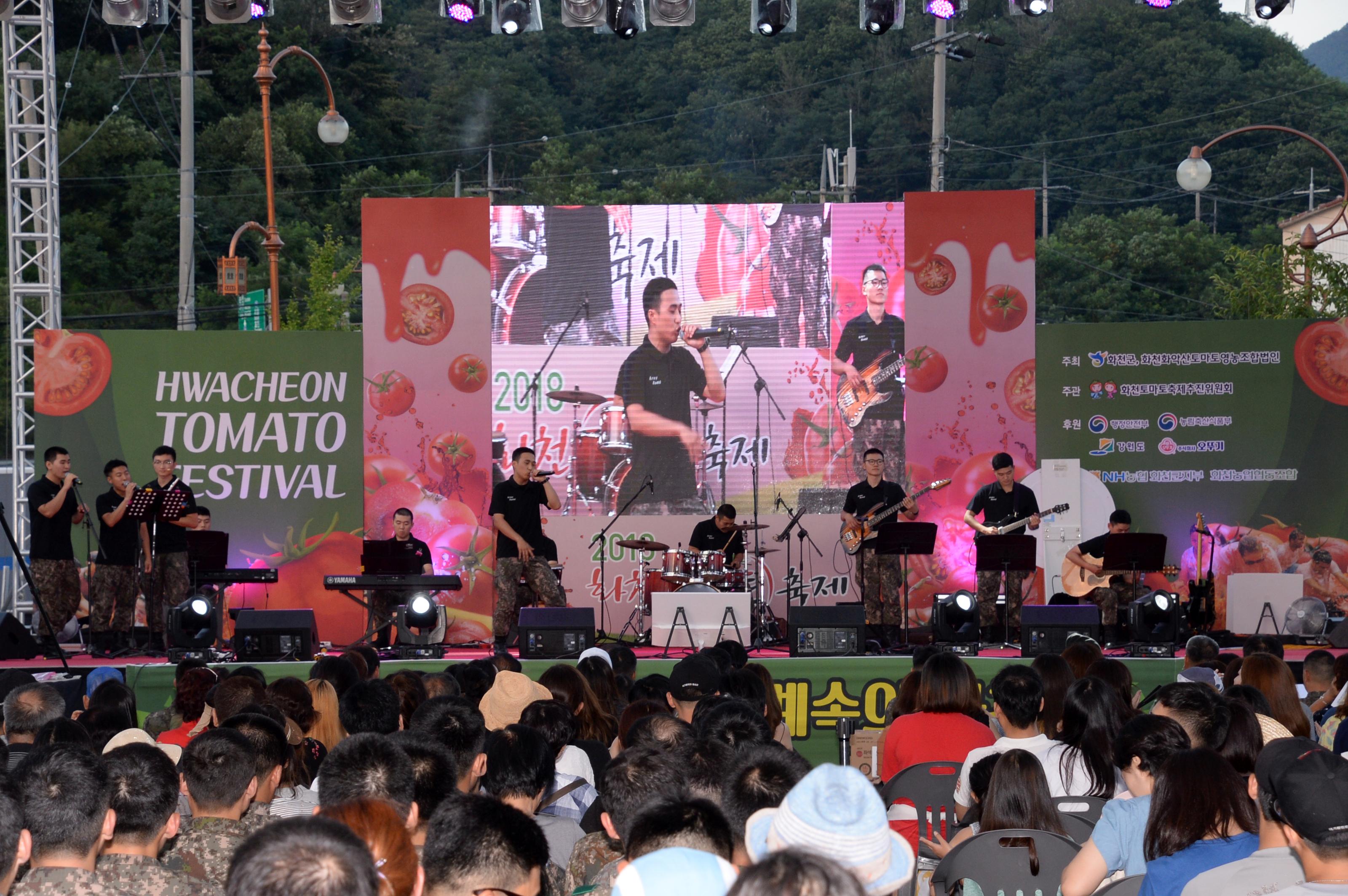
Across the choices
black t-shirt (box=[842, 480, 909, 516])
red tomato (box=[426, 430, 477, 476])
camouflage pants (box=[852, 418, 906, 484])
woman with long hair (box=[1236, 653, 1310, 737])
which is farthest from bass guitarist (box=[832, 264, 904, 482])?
woman with long hair (box=[1236, 653, 1310, 737])

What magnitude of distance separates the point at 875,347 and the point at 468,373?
390cm

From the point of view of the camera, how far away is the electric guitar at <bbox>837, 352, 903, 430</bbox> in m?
13.7

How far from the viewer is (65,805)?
127 inches

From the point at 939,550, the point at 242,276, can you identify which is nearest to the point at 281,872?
the point at 939,550

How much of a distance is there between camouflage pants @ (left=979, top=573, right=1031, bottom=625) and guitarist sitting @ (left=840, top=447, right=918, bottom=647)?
2.29 ft

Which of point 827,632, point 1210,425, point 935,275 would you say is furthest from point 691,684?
A: point 1210,425

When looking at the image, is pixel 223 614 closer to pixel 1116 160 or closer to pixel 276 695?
pixel 276 695

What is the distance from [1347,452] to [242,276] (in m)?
17.7

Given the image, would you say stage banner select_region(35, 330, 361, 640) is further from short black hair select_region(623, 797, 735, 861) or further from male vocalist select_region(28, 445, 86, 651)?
short black hair select_region(623, 797, 735, 861)

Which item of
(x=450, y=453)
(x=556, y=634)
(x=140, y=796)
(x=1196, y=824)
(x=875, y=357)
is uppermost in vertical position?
(x=875, y=357)

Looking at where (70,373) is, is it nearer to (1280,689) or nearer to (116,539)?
(116,539)

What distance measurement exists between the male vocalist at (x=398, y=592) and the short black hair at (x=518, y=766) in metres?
7.72

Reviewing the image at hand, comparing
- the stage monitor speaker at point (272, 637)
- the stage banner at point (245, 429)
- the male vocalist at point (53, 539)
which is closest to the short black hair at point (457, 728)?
the stage monitor speaker at point (272, 637)

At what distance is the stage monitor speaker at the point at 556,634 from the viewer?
11.2 meters
